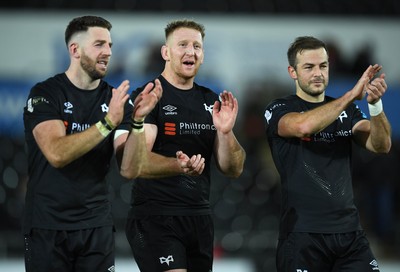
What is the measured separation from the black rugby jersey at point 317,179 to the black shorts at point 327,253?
6 centimetres


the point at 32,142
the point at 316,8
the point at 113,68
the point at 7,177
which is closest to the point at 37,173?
the point at 32,142

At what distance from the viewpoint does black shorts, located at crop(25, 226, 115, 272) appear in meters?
5.18

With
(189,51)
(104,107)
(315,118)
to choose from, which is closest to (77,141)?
(104,107)

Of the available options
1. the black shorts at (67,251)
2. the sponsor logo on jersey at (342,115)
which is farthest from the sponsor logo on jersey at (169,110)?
the sponsor logo on jersey at (342,115)

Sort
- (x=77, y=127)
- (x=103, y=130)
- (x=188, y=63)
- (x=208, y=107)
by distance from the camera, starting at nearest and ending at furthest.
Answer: (x=103, y=130), (x=77, y=127), (x=188, y=63), (x=208, y=107)

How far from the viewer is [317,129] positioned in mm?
5535

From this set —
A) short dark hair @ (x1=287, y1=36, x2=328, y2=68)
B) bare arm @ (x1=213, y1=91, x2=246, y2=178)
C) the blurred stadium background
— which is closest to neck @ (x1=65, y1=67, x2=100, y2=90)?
bare arm @ (x1=213, y1=91, x2=246, y2=178)

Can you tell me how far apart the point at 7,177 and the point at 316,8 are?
649 centimetres

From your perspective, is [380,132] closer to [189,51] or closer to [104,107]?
[189,51]

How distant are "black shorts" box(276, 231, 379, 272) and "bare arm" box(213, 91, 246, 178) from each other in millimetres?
692

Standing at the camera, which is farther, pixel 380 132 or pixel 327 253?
pixel 380 132

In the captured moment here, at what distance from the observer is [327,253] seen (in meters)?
5.52

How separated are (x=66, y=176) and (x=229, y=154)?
4.04 feet

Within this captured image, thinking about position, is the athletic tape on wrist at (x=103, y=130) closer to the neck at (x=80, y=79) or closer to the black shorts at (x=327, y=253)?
the neck at (x=80, y=79)
